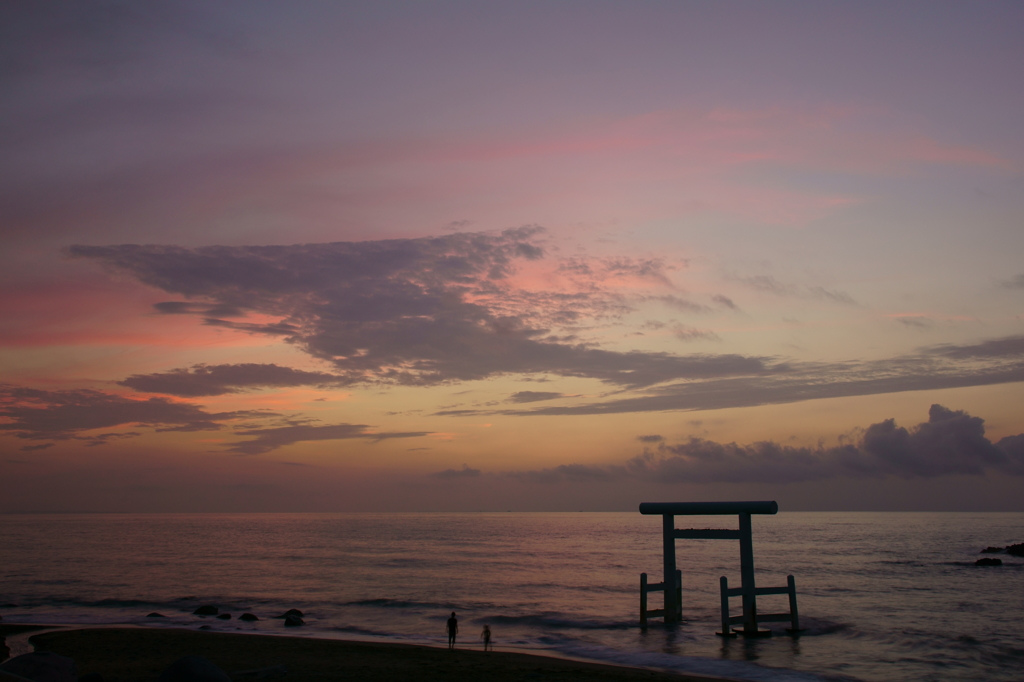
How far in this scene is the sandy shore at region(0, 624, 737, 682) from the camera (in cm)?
1877

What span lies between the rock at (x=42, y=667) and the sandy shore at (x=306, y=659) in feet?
11.6

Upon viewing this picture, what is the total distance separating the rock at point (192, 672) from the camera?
14125 mm

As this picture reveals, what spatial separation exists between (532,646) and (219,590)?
2842 cm

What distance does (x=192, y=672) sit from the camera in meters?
14.2

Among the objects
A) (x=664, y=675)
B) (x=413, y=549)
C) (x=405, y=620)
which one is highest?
(x=664, y=675)

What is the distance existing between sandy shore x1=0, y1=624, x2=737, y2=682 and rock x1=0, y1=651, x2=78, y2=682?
3523 millimetres

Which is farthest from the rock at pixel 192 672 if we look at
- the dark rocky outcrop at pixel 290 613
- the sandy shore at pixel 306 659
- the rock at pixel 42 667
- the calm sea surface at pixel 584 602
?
the dark rocky outcrop at pixel 290 613

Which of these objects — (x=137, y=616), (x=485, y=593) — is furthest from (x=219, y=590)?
(x=485, y=593)

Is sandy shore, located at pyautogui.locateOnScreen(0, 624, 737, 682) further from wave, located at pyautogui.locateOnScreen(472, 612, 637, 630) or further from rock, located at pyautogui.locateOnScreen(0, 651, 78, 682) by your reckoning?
wave, located at pyautogui.locateOnScreen(472, 612, 637, 630)

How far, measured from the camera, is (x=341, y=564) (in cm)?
6619

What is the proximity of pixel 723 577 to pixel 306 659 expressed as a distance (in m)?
15.6

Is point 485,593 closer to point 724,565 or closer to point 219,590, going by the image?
point 219,590

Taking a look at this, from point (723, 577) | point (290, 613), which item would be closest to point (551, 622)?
point (723, 577)

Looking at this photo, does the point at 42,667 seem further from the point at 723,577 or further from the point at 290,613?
the point at 723,577
